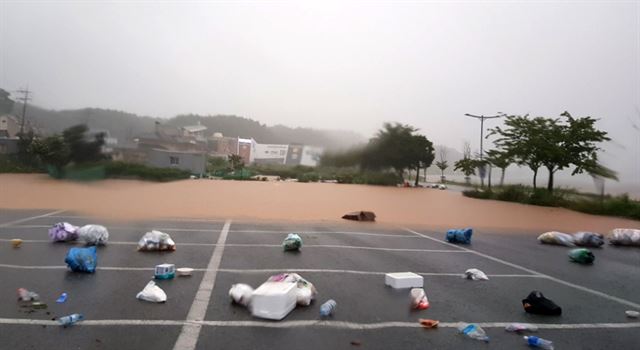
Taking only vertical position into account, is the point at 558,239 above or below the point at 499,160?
below

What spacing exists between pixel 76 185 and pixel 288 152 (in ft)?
21.4

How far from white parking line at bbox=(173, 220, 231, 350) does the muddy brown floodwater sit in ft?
9.41

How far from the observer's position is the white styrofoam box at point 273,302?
3998 mm

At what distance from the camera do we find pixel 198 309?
4.23 m

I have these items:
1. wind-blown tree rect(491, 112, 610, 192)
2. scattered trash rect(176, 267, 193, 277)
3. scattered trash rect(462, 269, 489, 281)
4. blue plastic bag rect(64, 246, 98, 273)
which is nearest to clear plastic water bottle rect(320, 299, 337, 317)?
scattered trash rect(176, 267, 193, 277)

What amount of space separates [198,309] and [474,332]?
2.39m

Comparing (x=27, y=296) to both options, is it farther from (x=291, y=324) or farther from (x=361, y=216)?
(x=361, y=216)

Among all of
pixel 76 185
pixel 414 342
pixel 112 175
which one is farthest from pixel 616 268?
pixel 76 185

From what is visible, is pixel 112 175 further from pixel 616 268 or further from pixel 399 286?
pixel 616 268

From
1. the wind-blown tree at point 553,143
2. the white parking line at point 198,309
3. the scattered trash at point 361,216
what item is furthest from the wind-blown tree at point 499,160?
the white parking line at point 198,309

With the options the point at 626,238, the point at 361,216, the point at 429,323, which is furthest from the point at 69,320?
the point at 361,216

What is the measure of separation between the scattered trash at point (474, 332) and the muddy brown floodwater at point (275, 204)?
243 inches

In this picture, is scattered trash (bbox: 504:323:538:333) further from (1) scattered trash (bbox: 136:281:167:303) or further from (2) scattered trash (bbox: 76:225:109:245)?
(2) scattered trash (bbox: 76:225:109:245)

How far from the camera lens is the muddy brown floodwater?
9781 millimetres
